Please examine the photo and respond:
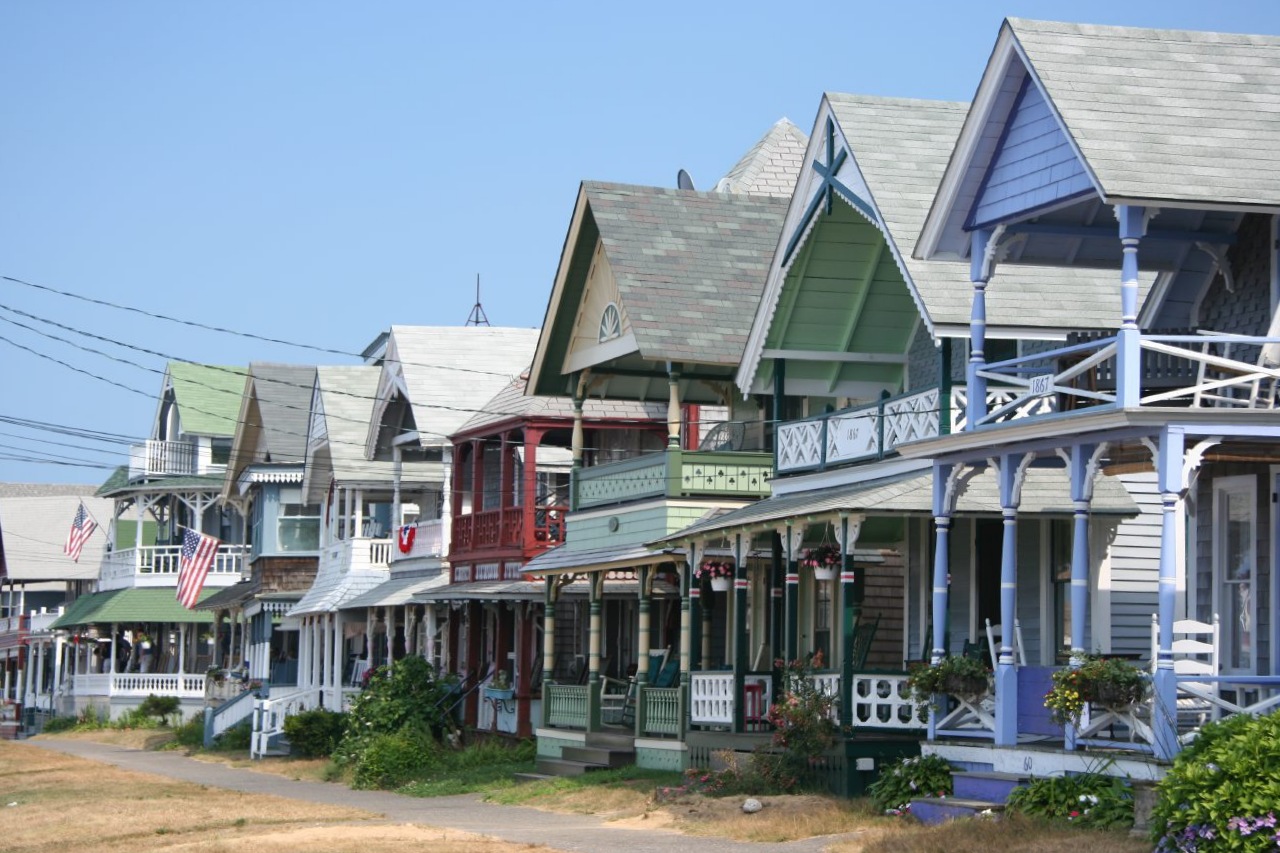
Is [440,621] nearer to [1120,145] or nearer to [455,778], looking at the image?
[455,778]

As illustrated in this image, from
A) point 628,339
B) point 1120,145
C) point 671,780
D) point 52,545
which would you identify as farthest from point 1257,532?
point 52,545

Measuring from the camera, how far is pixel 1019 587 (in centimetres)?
2680

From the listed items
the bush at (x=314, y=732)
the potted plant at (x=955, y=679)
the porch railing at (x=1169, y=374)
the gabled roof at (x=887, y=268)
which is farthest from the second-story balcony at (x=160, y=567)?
the porch railing at (x=1169, y=374)

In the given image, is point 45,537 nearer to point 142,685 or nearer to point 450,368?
point 142,685

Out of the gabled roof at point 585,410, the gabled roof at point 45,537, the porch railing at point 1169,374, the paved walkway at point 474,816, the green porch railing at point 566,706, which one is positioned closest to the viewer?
the porch railing at point 1169,374

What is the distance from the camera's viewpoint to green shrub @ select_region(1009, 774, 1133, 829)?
1902cm

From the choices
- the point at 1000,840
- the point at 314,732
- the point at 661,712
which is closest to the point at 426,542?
the point at 314,732

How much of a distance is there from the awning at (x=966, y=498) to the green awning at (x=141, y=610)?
137 ft

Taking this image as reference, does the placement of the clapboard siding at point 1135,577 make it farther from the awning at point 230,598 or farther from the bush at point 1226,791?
the awning at point 230,598

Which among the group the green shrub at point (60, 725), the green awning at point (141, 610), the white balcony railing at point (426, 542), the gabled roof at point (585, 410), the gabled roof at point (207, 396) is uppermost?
the gabled roof at point (207, 396)

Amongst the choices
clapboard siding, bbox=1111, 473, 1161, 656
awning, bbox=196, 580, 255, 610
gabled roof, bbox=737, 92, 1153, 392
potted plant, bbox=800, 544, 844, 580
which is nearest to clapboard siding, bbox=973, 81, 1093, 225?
gabled roof, bbox=737, 92, 1153, 392

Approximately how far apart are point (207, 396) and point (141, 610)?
7.92 metres

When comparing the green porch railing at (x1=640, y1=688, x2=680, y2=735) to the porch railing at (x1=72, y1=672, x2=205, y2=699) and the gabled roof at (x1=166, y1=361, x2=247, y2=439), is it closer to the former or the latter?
the porch railing at (x1=72, y1=672, x2=205, y2=699)

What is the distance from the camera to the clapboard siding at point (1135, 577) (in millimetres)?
25766
